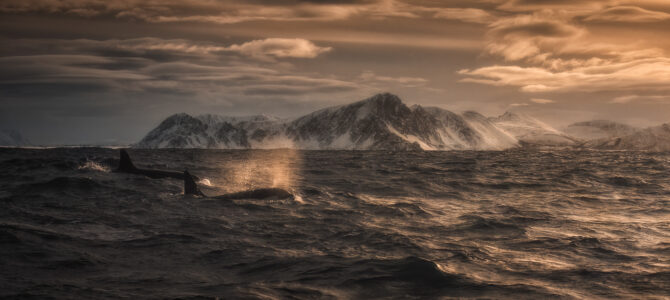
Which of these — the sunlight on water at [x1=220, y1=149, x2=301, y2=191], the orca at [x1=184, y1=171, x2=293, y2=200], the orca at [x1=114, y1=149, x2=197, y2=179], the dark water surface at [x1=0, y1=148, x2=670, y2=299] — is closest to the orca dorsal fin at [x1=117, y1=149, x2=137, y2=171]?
the orca at [x1=114, y1=149, x2=197, y2=179]

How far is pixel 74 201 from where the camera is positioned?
78.2ft

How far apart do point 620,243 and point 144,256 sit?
1584cm

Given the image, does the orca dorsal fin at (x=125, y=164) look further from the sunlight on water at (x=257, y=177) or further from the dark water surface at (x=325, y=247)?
the dark water surface at (x=325, y=247)

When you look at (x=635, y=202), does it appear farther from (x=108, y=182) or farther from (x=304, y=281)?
(x=108, y=182)

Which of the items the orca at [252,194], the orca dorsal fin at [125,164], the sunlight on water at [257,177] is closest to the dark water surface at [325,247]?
the orca at [252,194]

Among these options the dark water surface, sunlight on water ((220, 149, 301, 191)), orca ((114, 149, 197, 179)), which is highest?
the dark water surface

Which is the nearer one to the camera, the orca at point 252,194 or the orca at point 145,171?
the orca at point 252,194

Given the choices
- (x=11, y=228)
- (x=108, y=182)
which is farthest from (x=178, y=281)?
(x=108, y=182)

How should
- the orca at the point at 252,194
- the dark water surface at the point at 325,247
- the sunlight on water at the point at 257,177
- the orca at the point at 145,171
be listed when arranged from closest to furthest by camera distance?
the dark water surface at the point at 325,247, the orca at the point at 252,194, the sunlight on water at the point at 257,177, the orca at the point at 145,171

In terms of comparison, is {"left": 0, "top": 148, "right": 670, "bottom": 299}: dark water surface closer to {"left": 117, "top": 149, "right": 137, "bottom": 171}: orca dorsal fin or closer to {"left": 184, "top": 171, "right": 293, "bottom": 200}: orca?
{"left": 184, "top": 171, "right": 293, "bottom": 200}: orca

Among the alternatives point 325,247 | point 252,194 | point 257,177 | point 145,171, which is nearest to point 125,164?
point 145,171

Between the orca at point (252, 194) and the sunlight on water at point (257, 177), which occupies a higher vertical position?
the orca at point (252, 194)

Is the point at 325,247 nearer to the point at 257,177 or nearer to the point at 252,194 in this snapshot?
the point at 252,194

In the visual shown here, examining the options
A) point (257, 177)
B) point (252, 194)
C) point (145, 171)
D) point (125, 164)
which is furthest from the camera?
point (257, 177)
